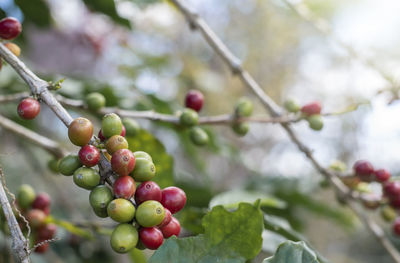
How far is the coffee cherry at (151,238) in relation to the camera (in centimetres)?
84

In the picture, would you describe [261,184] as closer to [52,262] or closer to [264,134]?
[52,262]

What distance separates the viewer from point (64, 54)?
692cm

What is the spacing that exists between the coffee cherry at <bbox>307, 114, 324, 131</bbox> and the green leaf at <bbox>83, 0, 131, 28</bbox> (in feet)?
3.73

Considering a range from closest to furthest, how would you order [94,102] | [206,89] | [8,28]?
[8,28] → [94,102] → [206,89]

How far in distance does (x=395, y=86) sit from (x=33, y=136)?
141cm

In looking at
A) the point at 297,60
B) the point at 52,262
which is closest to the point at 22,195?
the point at 52,262

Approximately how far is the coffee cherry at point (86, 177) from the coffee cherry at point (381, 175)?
4.20ft

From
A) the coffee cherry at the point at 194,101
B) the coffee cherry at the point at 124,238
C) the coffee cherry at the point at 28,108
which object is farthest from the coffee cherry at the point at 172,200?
the coffee cherry at the point at 194,101

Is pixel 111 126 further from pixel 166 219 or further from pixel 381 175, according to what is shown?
pixel 381 175

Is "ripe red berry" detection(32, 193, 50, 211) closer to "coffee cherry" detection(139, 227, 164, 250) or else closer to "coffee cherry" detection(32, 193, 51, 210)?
"coffee cherry" detection(32, 193, 51, 210)

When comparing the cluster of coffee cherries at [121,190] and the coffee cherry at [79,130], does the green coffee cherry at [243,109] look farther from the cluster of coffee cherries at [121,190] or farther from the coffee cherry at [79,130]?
the coffee cherry at [79,130]

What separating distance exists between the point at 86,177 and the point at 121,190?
3.4 inches

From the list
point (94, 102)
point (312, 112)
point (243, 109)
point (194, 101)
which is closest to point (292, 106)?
point (312, 112)

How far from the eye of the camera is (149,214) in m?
0.80
